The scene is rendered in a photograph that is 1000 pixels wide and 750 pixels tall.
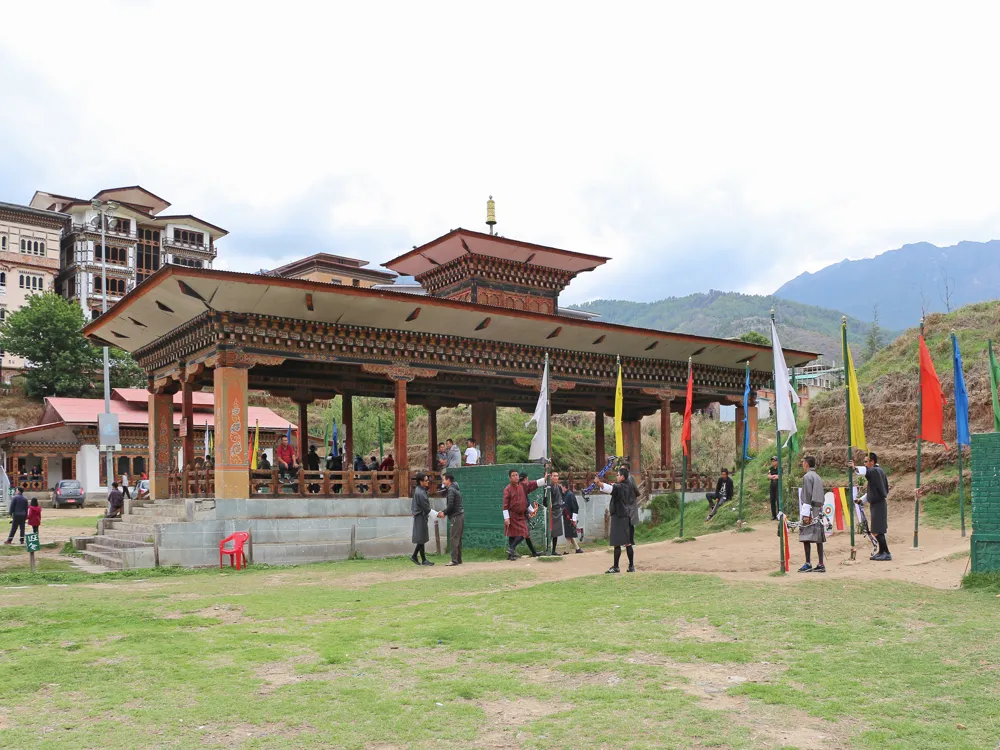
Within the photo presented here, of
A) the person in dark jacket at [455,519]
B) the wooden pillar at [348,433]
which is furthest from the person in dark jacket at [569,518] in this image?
the wooden pillar at [348,433]

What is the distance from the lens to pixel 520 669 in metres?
7.39

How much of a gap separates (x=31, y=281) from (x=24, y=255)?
200 centimetres

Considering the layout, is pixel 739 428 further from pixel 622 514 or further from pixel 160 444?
pixel 160 444

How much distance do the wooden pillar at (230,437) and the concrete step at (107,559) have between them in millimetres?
2256

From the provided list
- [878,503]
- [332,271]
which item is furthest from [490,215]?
[332,271]

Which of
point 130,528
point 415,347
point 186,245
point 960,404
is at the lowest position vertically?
point 130,528

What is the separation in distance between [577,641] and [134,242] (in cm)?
6896

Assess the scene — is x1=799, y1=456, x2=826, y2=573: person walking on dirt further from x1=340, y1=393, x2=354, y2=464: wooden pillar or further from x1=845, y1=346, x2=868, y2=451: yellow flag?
x1=340, y1=393, x2=354, y2=464: wooden pillar

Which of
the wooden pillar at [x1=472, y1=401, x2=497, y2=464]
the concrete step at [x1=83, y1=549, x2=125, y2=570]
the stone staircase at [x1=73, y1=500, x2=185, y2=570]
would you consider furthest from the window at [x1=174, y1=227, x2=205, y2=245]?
the concrete step at [x1=83, y1=549, x2=125, y2=570]

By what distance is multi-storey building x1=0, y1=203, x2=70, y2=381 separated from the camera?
64.5 metres

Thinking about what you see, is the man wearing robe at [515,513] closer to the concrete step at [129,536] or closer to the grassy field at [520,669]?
the grassy field at [520,669]

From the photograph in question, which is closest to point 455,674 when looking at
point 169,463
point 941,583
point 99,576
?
point 941,583

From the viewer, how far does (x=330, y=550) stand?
18281 millimetres

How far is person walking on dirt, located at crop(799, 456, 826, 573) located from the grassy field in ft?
4.35
